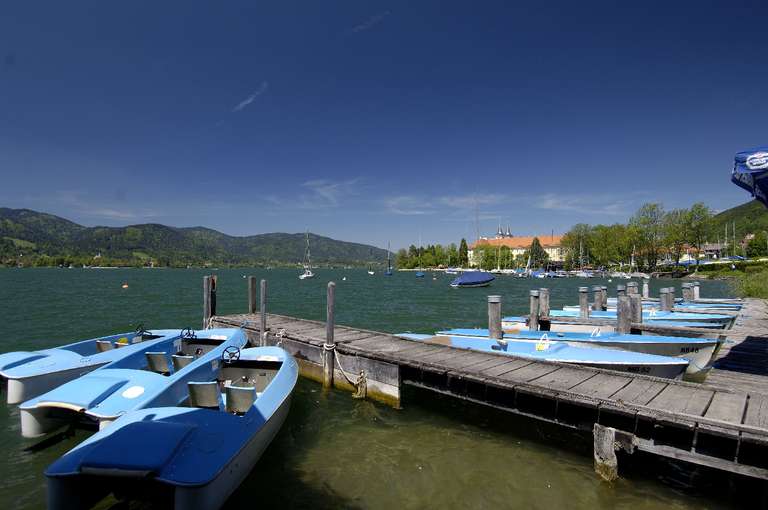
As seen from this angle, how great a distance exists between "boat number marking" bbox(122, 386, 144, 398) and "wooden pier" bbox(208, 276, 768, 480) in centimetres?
468

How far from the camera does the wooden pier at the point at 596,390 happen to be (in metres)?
5.31

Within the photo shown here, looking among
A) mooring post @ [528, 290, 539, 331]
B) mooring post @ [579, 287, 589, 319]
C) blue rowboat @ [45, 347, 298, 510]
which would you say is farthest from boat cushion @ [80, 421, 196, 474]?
mooring post @ [579, 287, 589, 319]

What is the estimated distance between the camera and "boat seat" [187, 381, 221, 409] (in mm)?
7113

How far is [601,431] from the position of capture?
240 inches

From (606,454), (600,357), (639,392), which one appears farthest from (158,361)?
(600,357)

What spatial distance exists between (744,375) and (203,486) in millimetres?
11227

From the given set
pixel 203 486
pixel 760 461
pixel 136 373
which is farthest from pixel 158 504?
pixel 760 461

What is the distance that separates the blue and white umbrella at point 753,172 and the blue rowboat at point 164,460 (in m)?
8.76

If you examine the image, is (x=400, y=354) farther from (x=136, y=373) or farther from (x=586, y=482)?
(x=136, y=373)

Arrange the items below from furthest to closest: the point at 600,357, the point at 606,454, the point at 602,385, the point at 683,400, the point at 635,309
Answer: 1. the point at 635,309
2. the point at 600,357
3. the point at 602,385
4. the point at 683,400
5. the point at 606,454

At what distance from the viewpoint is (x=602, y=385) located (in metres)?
7.04

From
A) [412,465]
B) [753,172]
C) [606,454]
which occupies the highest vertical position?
[753,172]

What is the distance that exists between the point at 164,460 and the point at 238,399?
3.05 meters

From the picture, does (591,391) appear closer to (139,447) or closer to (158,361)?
(139,447)
